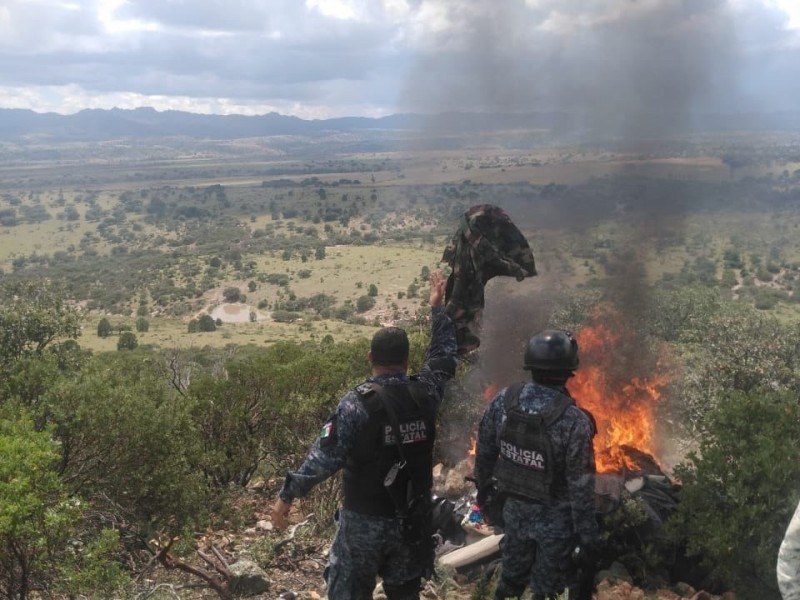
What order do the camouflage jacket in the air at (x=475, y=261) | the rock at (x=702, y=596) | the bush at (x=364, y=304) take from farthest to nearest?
the bush at (x=364, y=304), the camouflage jacket in the air at (x=475, y=261), the rock at (x=702, y=596)

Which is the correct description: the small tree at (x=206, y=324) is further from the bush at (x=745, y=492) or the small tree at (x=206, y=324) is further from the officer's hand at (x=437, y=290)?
the officer's hand at (x=437, y=290)

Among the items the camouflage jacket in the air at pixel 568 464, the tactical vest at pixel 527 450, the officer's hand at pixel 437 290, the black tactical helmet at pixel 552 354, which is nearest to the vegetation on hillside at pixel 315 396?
the camouflage jacket in the air at pixel 568 464

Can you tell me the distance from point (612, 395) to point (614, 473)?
3.21 m

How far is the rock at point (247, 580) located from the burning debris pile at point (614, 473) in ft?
5.98

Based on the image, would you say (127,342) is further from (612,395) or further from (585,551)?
(585,551)

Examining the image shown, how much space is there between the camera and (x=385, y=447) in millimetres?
4203

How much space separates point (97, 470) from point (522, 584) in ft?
17.8

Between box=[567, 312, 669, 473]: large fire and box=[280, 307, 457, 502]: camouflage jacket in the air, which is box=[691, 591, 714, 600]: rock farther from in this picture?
box=[280, 307, 457, 502]: camouflage jacket in the air

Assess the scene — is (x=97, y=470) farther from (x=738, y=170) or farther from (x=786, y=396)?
(x=738, y=170)

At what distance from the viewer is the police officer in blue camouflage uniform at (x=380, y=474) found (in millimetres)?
4176

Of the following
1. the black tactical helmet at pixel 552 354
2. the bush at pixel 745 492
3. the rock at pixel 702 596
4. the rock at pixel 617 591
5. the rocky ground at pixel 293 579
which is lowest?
the rocky ground at pixel 293 579

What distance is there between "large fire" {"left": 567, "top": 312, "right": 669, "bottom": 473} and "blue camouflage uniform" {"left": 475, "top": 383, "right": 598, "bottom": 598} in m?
4.48

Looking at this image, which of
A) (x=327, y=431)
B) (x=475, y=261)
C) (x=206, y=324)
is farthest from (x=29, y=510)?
(x=206, y=324)

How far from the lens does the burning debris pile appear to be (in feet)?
22.2
